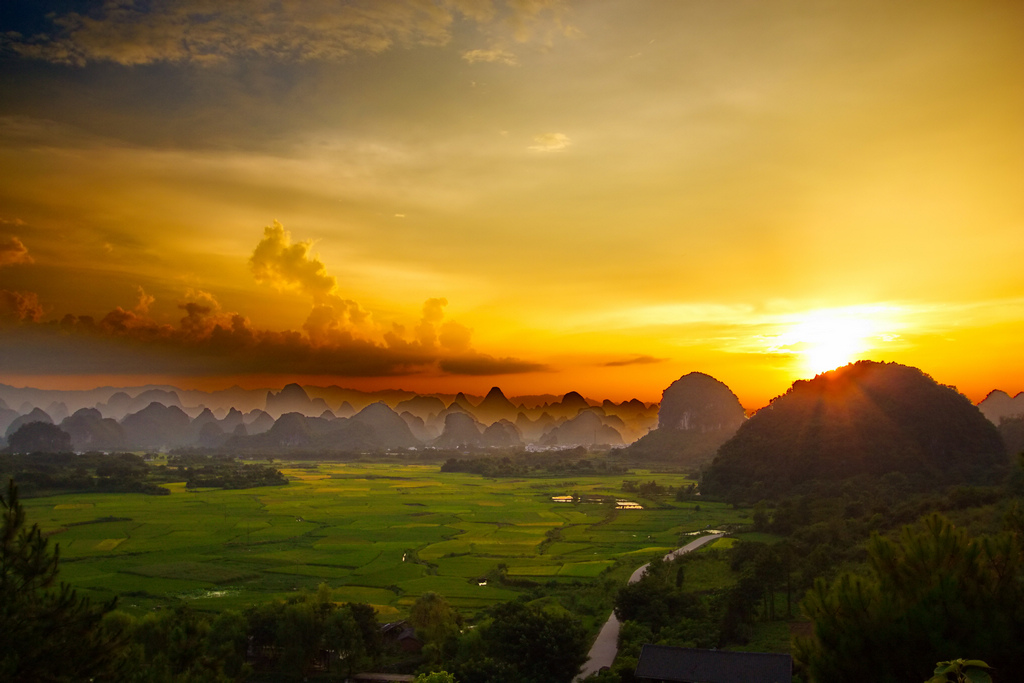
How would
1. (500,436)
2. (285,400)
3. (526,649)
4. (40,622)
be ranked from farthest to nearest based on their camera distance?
(285,400)
(500,436)
(526,649)
(40,622)

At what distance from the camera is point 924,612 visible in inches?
307

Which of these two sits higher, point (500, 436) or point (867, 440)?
point (867, 440)

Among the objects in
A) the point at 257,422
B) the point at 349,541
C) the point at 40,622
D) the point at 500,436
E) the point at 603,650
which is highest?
the point at 40,622

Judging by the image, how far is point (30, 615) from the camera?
7605 millimetres

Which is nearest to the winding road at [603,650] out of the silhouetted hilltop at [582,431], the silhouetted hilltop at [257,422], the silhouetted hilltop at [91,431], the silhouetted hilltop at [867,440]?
the silhouetted hilltop at [867,440]

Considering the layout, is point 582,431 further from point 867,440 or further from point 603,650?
point 603,650

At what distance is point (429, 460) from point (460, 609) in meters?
76.2

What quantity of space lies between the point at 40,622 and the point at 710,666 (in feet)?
37.0

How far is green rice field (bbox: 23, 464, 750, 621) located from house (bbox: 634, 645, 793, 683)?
8198 millimetres

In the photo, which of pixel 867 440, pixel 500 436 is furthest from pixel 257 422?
pixel 867 440

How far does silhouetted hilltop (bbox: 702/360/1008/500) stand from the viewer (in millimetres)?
41125

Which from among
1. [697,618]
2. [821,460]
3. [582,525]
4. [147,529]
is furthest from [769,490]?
[147,529]

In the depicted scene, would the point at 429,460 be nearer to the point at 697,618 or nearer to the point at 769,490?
the point at 769,490

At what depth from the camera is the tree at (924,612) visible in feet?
24.9
